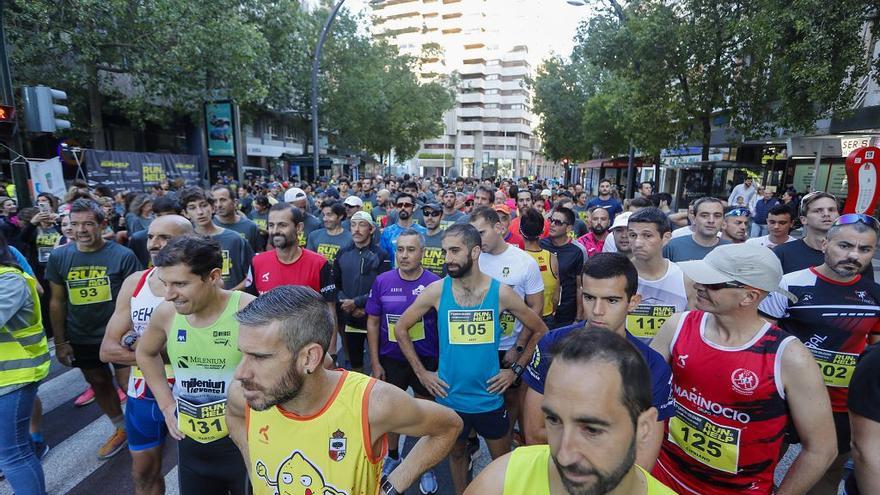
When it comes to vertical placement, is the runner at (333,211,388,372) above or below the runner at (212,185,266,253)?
below

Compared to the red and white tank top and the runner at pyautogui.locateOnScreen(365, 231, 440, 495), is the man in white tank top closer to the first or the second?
the red and white tank top

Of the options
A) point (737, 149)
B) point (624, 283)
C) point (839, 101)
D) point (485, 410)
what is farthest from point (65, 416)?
point (737, 149)

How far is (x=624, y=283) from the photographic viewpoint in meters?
2.32

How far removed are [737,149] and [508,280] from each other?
23389 millimetres

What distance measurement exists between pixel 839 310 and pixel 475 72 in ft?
293

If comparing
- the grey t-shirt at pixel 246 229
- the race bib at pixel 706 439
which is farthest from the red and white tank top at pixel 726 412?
the grey t-shirt at pixel 246 229

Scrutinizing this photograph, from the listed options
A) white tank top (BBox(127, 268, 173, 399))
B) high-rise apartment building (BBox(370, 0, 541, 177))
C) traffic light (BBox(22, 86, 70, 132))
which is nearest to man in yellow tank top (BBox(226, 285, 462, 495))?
white tank top (BBox(127, 268, 173, 399))

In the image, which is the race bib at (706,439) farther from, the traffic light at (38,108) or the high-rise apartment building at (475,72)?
the high-rise apartment building at (475,72)

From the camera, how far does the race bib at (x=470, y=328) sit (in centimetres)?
316

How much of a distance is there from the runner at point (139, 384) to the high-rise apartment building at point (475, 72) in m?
81.7

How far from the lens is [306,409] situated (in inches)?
72.7

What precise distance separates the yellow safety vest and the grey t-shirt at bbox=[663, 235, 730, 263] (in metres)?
5.30

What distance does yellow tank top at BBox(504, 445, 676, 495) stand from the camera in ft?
4.64

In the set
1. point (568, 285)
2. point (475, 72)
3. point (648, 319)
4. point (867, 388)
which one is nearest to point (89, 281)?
point (568, 285)
